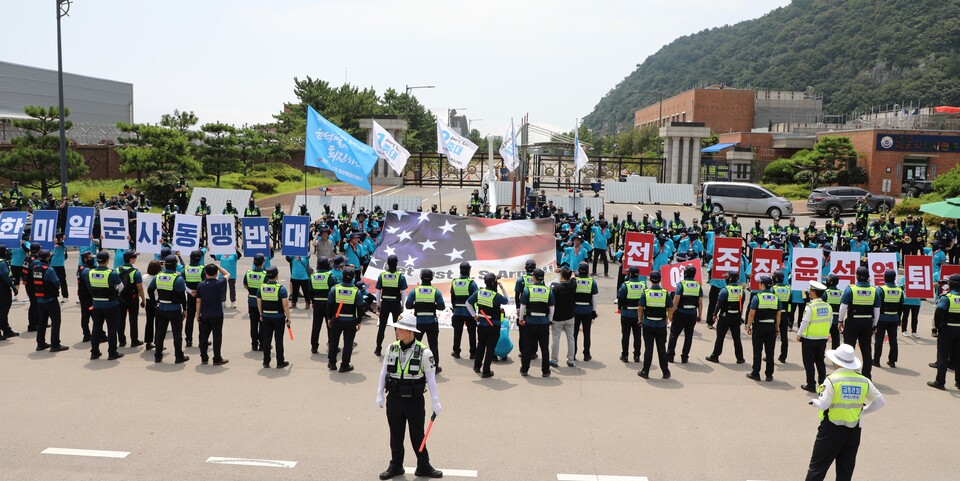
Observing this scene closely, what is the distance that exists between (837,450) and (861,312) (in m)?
5.20

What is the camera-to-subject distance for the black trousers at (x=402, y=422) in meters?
6.66

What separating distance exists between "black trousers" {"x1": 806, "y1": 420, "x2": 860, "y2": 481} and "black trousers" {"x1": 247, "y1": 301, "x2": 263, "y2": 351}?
27.3 ft

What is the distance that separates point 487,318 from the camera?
10359mm

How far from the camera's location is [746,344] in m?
12.8

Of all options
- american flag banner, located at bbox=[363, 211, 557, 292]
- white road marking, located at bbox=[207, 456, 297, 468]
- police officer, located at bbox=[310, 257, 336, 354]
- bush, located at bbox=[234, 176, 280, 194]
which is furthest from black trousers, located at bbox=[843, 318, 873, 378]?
bush, located at bbox=[234, 176, 280, 194]

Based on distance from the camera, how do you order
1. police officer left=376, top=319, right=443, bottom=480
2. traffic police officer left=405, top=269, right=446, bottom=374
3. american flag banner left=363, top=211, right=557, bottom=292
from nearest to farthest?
police officer left=376, top=319, right=443, bottom=480
traffic police officer left=405, top=269, right=446, bottom=374
american flag banner left=363, top=211, right=557, bottom=292

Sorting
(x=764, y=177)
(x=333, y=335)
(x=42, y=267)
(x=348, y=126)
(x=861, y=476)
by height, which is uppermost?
(x=348, y=126)

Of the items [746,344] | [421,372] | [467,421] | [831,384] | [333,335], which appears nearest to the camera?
[831,384]

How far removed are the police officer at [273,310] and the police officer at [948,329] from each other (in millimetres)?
9973

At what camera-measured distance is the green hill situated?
94750 mm

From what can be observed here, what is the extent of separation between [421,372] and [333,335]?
13.1 feet

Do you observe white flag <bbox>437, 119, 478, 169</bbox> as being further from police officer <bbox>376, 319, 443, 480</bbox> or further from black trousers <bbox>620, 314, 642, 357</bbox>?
police officer <bbox>376, 319, 443, 480</bbox>

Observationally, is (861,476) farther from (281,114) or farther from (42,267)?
(281,114)

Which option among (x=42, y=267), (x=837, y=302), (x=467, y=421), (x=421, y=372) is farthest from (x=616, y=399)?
(x=42, y=267)
